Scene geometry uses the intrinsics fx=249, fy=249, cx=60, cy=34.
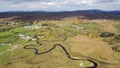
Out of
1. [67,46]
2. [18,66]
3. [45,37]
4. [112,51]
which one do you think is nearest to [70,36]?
[45,37]

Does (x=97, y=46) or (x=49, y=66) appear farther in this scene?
(x=97, y=46)

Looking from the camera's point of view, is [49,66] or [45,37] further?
[45,37]

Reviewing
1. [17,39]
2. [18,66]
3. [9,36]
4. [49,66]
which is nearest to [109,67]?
[49,66]

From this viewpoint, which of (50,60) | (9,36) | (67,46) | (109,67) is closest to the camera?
(109,67)

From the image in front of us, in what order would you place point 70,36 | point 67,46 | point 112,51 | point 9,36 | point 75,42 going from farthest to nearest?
point 70,36 < point 9,36 < point 75,42 < point 67,46 < point 112,51

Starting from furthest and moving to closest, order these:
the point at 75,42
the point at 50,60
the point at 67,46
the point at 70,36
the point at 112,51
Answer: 1. the point at 70,36
2. the point at 75,42
3. the point at 67,46
4. the point at 112,51
5. the point at 50,60

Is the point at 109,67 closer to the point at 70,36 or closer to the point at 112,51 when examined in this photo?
the point at 112,51

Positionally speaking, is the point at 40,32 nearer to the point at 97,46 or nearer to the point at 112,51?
the point at 97,46

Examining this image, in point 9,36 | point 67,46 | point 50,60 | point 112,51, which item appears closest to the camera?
point 50,60
